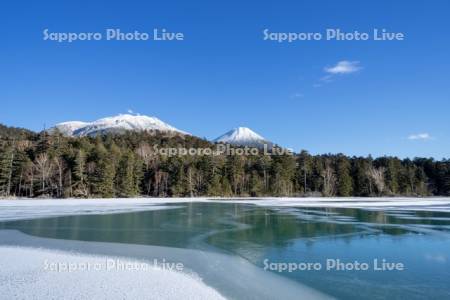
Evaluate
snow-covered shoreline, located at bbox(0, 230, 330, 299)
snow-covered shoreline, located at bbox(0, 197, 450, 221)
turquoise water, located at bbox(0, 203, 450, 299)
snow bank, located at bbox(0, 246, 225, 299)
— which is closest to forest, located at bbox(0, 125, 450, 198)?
snow-covered shoreline, located at bbox(0, 197, 450, 221)

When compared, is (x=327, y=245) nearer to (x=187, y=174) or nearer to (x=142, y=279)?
(x=142, y=279)

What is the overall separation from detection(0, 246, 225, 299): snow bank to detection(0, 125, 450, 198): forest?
52.5 m

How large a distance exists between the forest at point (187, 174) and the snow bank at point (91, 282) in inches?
2068

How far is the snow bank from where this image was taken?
708 cm

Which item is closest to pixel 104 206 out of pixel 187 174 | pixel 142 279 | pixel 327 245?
pixel 327 245

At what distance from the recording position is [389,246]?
13.1m

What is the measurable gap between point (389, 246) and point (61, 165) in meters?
58.9

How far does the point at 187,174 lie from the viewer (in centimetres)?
6881

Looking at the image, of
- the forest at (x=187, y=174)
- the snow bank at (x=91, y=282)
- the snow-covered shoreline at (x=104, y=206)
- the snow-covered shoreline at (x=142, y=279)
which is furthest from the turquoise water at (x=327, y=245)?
the forest at (x=187, y=174)

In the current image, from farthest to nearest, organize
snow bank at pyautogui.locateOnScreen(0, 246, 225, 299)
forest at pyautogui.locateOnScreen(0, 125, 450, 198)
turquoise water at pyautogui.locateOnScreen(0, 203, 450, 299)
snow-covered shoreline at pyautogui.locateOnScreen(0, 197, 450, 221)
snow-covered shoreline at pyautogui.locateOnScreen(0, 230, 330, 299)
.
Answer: forest at pyautogui.locateOnScreen(0, 125, 450, 198), snow-covered shoreline at pyautogui.locateOnScreen(0, 197, 450, 221), turquoise water at pyautogui.locateOnScreen(0, 203, 450, 299), snow-covered shoreline at pyautogui.locateOnScreen(0, 230, 330, 299), snow bank at pyautogui.locateOnScreen(0, 246, 225, 299)

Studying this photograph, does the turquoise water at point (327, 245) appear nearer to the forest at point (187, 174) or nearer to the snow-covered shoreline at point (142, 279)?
the snow-covered shoreline at point (142, 279)

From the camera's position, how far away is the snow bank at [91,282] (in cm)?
708

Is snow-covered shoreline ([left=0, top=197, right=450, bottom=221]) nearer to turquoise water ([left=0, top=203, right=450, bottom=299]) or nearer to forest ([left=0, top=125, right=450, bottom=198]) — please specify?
turquoise water ([left=0, top=203, right=450, bottom=299])

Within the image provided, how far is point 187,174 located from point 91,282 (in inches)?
2401
